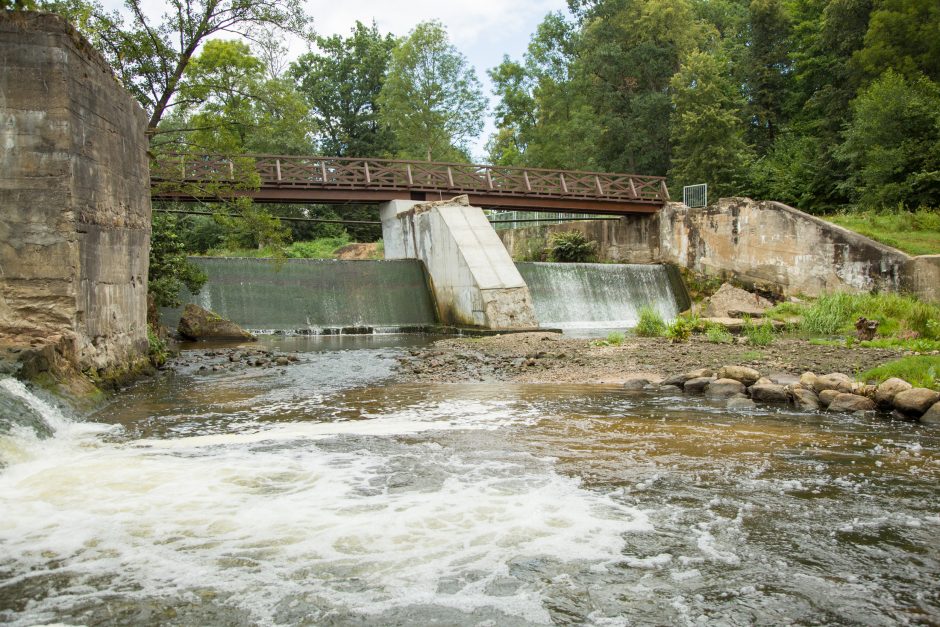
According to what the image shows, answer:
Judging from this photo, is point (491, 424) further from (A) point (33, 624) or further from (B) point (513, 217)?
(B) point (513, 217)

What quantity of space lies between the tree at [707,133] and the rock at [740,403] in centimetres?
2427

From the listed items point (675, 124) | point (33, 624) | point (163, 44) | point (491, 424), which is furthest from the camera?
point (675, 124)

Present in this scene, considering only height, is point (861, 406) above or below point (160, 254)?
below

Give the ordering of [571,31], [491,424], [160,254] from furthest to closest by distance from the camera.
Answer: [571,31] < [160,254] < [491,424]

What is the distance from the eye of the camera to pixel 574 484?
4629mm

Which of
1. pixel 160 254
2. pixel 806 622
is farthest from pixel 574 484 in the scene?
pixel 160 254

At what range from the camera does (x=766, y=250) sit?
2191 cm

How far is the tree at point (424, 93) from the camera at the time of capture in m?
40.6

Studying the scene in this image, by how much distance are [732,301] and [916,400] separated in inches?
608

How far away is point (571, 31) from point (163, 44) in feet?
110

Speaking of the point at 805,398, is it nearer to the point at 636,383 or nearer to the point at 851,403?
the point at 851,403

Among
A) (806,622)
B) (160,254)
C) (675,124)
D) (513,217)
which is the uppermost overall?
(675,124)

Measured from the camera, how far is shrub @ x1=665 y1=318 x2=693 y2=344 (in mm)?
13172

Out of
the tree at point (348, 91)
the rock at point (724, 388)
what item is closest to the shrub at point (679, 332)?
the rock at point (724, 388)
